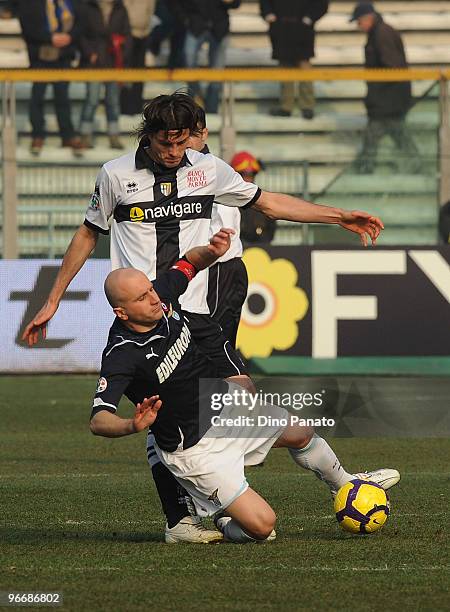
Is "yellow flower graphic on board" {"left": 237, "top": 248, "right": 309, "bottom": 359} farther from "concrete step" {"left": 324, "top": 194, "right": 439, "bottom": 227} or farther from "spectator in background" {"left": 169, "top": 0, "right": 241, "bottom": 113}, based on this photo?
"spectator in background" {"left": 169, "top": 0, "right": 241, "bottom": 113}

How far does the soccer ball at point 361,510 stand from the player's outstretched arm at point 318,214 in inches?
49.6

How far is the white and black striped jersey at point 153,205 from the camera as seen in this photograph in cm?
730

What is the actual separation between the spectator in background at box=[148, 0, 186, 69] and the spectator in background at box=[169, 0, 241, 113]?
0.09 metres

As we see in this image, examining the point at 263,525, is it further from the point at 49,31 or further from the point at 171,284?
the point at 49,31

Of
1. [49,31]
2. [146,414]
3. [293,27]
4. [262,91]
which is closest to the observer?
[146,414]

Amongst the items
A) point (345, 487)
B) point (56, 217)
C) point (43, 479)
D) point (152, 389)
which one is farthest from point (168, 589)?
point (56, 217)

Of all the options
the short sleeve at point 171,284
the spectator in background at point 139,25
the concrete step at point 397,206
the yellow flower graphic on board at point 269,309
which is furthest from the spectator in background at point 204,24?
the short sleeve at point 171,284

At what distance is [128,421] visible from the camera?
6.05 m

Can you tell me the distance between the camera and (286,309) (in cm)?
1670

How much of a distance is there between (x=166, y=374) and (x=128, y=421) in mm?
632

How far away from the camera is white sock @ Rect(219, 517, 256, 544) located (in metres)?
6.95

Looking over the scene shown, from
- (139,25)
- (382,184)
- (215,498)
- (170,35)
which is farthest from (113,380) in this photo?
(170,35)

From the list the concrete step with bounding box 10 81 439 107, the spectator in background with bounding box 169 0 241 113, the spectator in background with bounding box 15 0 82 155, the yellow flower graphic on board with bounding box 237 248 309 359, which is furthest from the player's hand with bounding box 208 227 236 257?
the spectator in background with bounding box 169 0 241 113

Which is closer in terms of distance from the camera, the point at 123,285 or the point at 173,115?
the point at 123,285
